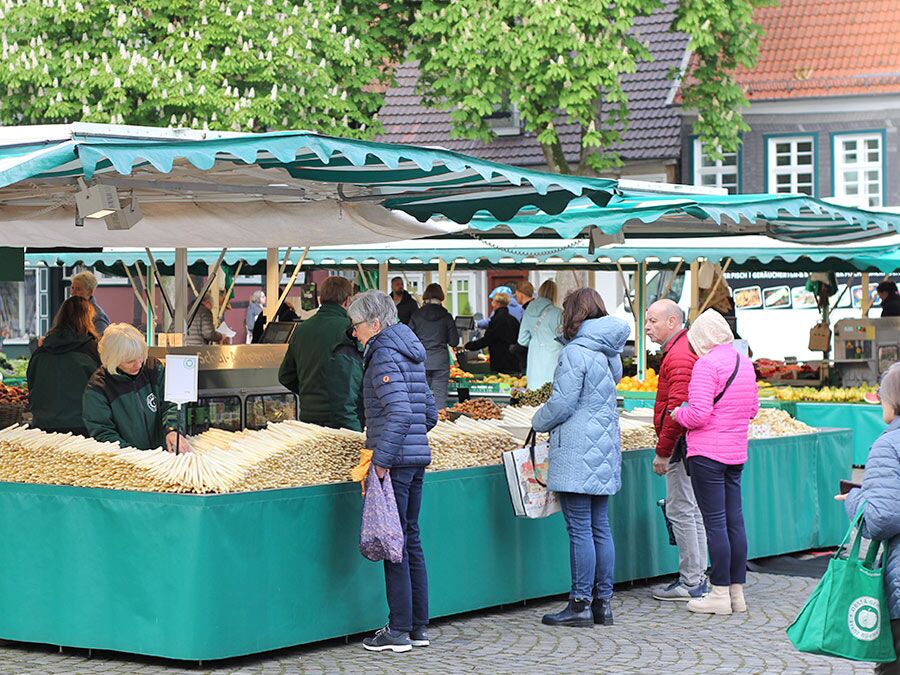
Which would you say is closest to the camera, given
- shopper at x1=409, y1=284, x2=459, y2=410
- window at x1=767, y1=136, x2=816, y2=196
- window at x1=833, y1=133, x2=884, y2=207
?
shopper at x1=409, y1=284, x2=459, y2=410

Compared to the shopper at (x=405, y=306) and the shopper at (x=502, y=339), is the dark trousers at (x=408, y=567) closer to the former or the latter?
the shopper at (x=405, y=306)

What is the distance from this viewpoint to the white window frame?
3341 centimetres

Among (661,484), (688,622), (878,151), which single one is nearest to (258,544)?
(688,622)

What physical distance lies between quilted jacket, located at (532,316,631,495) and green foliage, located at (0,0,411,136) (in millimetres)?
16034

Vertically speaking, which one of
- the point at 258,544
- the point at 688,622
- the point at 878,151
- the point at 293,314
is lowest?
the point at 688,622

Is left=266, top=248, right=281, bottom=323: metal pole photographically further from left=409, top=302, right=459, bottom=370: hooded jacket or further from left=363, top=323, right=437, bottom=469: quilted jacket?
left=363, top=323, right=437, bottom=469: quilted jacket

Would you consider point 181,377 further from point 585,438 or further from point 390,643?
point 585,438

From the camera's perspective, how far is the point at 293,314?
21953 mm

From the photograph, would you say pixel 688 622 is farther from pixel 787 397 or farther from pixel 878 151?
pixel 878 151

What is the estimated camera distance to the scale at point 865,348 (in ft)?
59.1

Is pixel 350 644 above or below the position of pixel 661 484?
below

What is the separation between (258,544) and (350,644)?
2.94ft

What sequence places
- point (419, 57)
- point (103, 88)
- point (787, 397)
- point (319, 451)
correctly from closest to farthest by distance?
1. point (319, 451)
2. point (787, 397)
3. point (103, 88)
4. point (419, 57)

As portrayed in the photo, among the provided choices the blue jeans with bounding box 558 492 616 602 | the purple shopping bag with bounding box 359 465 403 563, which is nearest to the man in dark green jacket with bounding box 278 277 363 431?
the blue jeans with bounding box 558 492 616 602
